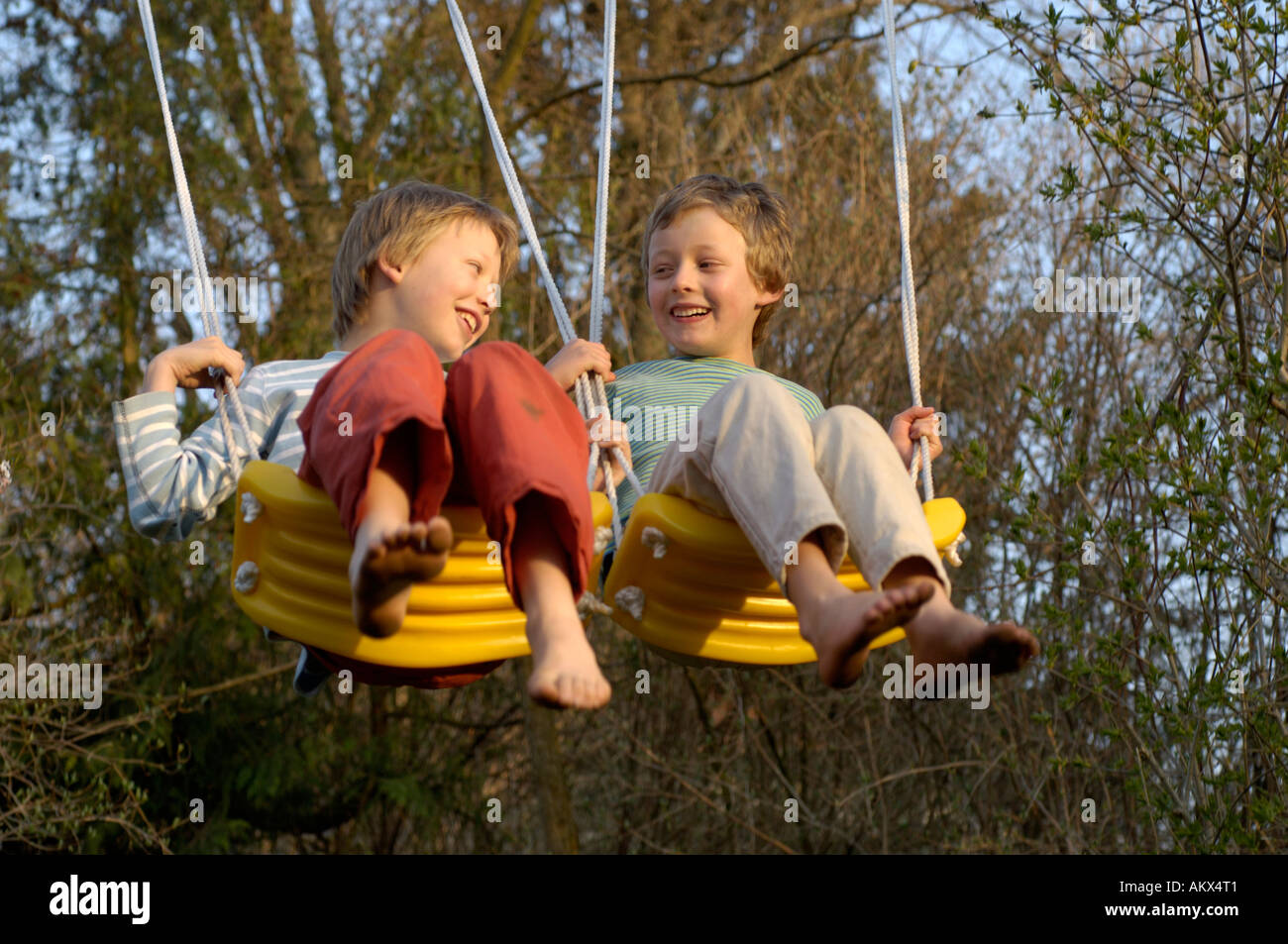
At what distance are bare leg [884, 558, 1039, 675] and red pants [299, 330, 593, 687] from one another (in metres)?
0.44

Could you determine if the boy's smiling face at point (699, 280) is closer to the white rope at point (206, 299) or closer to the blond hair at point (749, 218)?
the blond hair at point (749, 218)

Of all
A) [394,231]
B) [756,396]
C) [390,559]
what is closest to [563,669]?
[390,559]

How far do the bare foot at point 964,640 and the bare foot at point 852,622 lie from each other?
5 cm

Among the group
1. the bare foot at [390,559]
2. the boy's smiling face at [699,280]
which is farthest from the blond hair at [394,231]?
the bare foot at [390,559]

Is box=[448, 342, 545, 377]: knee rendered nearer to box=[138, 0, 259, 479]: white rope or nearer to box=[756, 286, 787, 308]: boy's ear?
box=[138, 0, 259, 479]: white rope

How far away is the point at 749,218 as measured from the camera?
9.37 ft

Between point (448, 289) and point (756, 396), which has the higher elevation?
point (448, 289)

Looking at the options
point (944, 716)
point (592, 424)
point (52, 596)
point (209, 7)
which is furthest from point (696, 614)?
point (209, 7)

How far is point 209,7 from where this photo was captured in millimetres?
5875

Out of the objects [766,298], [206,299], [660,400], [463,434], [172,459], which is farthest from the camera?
[766,298]

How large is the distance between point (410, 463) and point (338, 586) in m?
0.36

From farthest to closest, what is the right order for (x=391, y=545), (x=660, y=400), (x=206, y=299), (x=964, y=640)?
(x=660, y=400) → (x=206, y=299) → (x=964, y=640) → (x=391, y=545)

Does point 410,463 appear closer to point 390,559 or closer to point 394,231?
point 390,559
